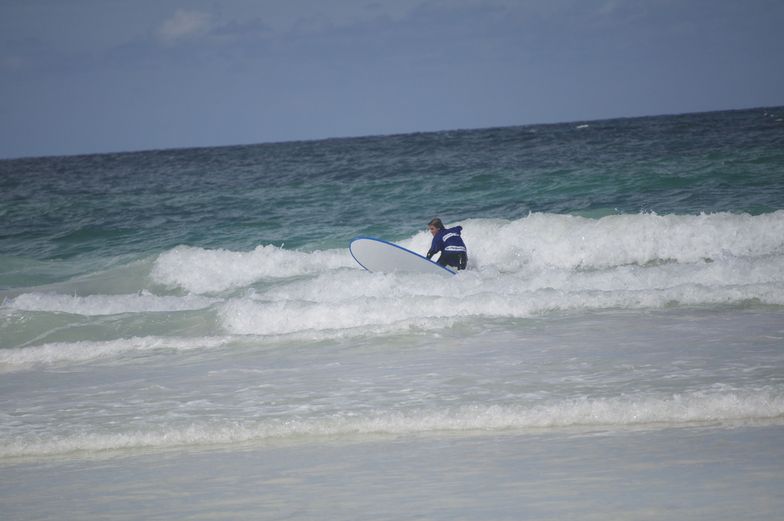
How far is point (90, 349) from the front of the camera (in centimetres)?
936

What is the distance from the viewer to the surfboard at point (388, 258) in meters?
12.2

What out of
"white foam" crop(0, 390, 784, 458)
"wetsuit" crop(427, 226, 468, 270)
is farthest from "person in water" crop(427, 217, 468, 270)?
"white foam" crop(0, 390, 784, 458)

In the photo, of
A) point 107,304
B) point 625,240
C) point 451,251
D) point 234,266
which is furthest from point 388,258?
point 625,240

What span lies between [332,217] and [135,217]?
6689 millimetres

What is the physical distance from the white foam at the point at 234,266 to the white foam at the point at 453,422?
8529mm

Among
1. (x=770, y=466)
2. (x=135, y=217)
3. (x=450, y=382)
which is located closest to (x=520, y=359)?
(x=450, y=382)

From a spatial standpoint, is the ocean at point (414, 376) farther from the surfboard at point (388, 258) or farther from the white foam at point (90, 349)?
the surfboard at point (388, 258)

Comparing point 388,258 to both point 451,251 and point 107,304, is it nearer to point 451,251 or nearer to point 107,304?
point 451,251

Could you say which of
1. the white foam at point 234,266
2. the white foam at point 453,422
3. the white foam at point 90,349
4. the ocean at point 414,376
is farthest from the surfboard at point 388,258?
the white foam at point 453,422

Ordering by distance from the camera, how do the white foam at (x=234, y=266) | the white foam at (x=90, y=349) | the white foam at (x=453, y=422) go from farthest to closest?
the white foam at (x=234, y=266), the white foam at (x=90, y=349), the white foam at (x=453, y=422)

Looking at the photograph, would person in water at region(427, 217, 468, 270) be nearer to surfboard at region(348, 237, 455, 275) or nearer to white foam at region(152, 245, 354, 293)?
surfboard at region(348, 237, 455, 275)

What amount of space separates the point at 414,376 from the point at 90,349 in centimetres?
429

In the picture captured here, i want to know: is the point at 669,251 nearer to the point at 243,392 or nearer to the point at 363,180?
the point at 243,392

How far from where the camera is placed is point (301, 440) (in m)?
5.78
